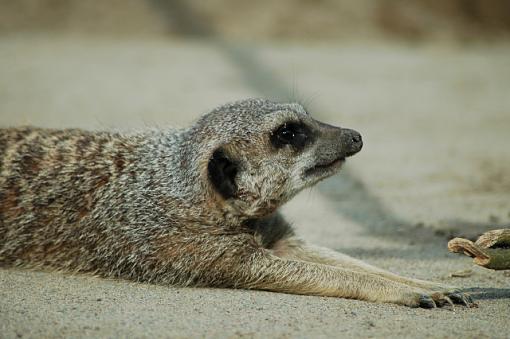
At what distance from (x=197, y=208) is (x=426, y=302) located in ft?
5.27

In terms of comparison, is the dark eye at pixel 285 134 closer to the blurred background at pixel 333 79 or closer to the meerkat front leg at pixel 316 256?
the meerkat front leg at pixel 316 256

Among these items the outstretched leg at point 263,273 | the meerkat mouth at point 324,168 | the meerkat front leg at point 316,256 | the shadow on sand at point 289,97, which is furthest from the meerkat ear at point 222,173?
the shadow on sand at point 289,97

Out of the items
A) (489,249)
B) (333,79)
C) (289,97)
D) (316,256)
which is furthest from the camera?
(333,79)

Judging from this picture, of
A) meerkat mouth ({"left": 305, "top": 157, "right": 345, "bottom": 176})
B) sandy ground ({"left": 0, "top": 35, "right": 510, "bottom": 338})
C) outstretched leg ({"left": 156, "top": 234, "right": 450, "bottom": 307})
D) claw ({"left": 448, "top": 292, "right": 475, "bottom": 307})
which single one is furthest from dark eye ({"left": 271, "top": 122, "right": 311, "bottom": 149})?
claw ({"left": 448, "top": 292, "right": 475, "bottom": 307})

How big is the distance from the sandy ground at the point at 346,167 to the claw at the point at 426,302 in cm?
8

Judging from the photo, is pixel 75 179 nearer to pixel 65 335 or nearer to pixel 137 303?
pixel 137 303

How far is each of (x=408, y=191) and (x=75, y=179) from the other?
4.03 m

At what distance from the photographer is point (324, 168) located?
5.14 meters

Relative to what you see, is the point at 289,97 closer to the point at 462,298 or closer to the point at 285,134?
the point at 285,134

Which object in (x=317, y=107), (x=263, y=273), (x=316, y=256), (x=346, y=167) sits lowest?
(x=263, y=273)

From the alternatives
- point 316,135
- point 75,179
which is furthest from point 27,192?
point 316,135

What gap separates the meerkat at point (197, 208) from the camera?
4805 mm

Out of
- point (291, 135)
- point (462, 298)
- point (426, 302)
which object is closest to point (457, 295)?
point (462, 298)

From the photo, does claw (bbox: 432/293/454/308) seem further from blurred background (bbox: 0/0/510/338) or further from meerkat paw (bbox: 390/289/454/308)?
blurred background (bbox: 0/0/510/338)
